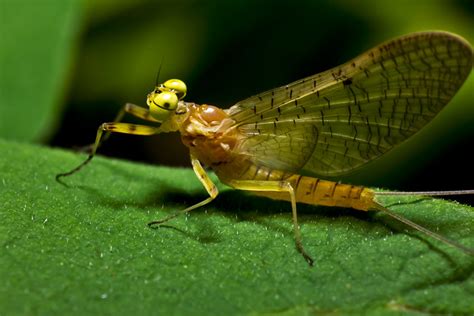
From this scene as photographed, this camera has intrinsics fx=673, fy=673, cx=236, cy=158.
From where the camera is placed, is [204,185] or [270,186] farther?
[204,185]

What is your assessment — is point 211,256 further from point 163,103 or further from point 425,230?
point 163,103

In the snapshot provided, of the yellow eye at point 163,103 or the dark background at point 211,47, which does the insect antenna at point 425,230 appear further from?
the dark background at point 211,47

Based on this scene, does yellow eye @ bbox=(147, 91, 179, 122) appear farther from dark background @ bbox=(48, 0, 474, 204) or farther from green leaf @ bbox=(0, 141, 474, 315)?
dark background @ bbox=(48, 0, 474, 204)

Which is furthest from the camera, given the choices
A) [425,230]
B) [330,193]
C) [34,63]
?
[34,63]

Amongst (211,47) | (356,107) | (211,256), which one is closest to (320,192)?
(356,107)

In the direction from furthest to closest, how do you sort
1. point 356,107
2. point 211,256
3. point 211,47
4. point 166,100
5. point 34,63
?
point 211,47
point 34,63
point 166,100
point 356,107
point 211,256

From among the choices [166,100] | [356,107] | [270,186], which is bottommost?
[270,186]

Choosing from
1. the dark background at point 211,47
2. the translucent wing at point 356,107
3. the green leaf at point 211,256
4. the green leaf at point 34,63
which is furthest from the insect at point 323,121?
the dark background at point 211,47
